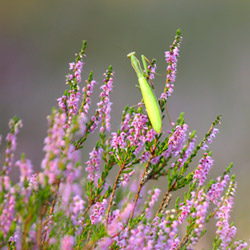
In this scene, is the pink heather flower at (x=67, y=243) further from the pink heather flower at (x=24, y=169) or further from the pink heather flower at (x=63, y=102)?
the pink heather flower at (x=63, y=102)

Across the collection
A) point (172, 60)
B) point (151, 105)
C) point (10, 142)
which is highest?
point (172, 60)

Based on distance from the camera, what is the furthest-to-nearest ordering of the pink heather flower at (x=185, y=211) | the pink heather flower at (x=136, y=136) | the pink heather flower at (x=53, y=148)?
1. the pink heather flower at (x=136, y=136)
2. the pink heather flower at (x=185, y=211)
3. the pink heather flower at (x=53, y=148)

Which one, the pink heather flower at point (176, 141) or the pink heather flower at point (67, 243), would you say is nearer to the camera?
the pink heather flower at point (67, 243)

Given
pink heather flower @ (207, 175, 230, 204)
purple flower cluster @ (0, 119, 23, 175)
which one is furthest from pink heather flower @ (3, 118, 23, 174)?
pink heather flower @ (207, 175, 230, 204)

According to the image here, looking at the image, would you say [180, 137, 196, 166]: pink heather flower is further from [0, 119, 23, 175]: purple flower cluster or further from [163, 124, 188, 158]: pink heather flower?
[0, 119, 23, 175]: purple flower cluster

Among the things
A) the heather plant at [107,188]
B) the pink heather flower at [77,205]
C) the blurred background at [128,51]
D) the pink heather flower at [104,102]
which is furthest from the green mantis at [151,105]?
the blurred background at [128,51]

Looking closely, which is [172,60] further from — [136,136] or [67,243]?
[67,243]

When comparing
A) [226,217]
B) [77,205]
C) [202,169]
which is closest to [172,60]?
[202,169]
